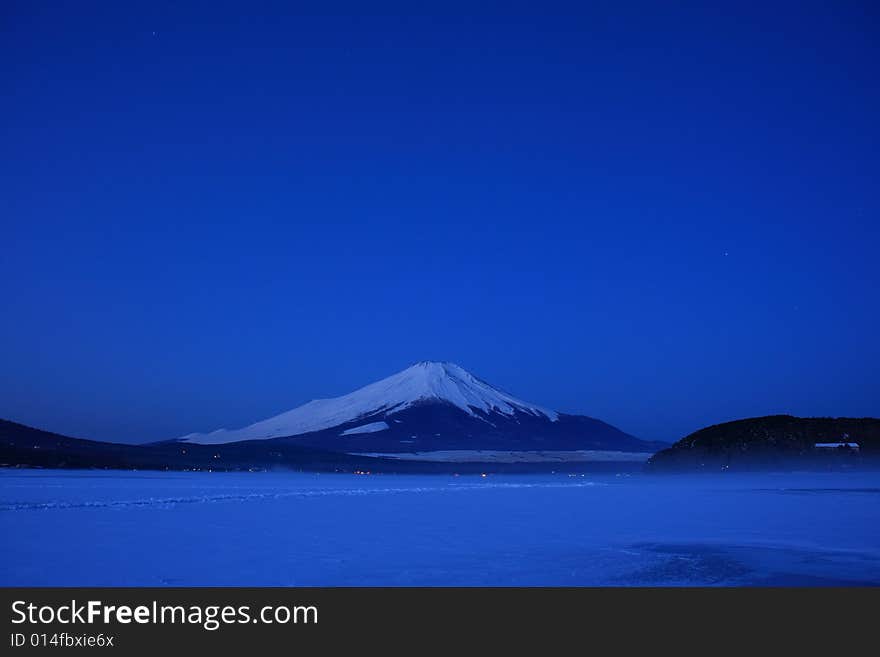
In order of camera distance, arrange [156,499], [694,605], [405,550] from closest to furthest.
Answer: [694,605]
[405,550]
[156,499]

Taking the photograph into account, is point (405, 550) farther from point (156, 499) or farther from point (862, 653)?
point (156, 499)

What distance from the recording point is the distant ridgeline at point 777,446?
503 feet

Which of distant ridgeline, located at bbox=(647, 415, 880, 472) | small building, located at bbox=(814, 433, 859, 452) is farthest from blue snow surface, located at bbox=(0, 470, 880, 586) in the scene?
small building, located at bbox=(814, 433, 859, 452)

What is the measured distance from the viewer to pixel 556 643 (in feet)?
40.7

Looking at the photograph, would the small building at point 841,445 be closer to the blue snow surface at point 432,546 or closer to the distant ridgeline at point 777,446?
the distant ridgeline at point 777,446

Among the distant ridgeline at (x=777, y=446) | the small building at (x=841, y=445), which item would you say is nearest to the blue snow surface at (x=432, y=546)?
the distant ridgeline at (x=777, y=446)

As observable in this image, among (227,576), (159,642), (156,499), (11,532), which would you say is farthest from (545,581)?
(156,499)

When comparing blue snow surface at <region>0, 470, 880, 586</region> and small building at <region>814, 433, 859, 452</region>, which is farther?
small building at <region>814, 433, 859, 452</region>

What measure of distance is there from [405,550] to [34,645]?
1031 centimetres

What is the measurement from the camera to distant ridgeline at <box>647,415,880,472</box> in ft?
503

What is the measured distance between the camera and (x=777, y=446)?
550 ft

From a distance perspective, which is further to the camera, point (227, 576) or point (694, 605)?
point (227, 576)

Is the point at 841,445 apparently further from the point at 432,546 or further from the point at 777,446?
the point at 432,546

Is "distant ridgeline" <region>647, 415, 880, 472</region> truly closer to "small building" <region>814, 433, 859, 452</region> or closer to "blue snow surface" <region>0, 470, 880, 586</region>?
"small building" <region>814, 433, 859, 452</region>
